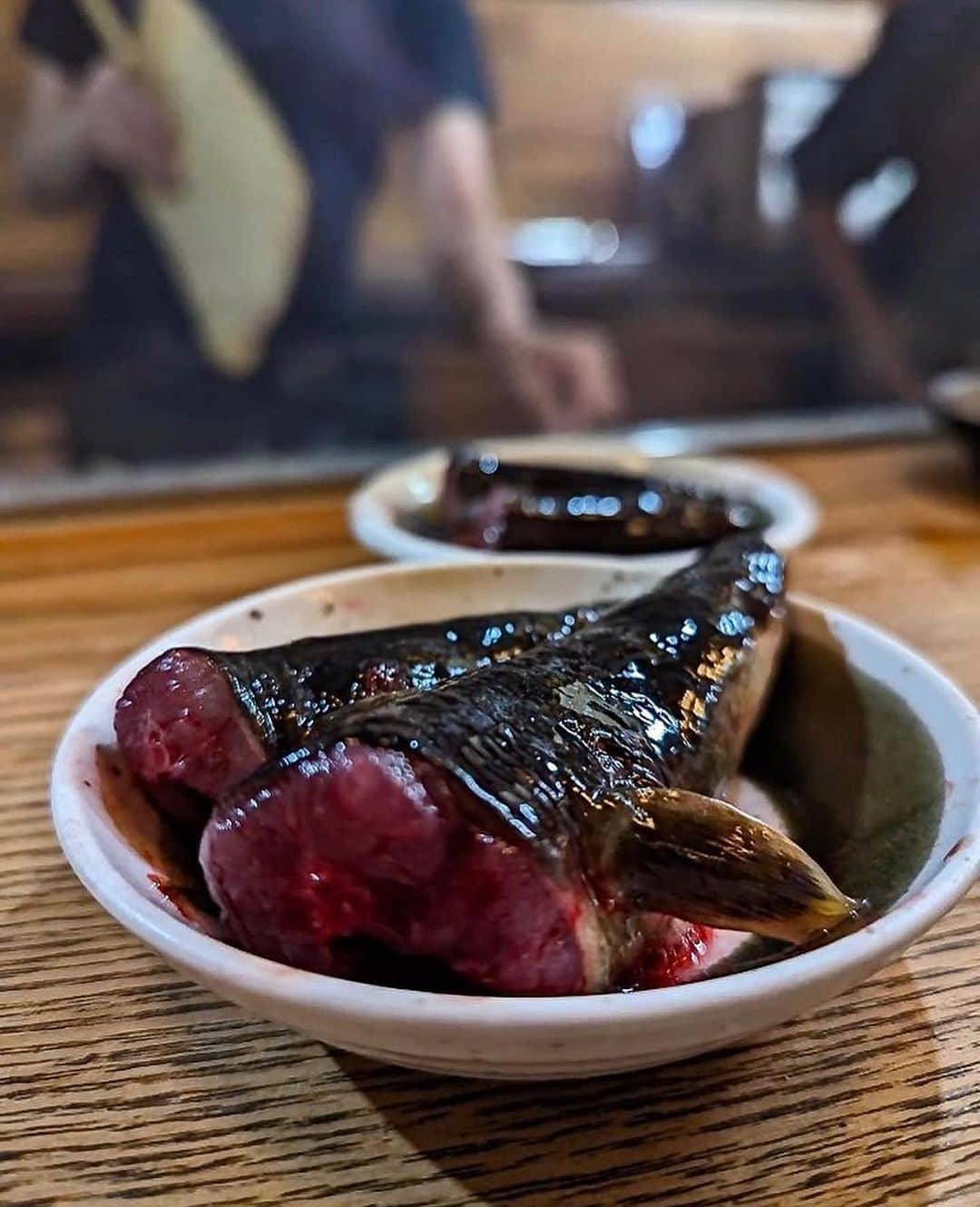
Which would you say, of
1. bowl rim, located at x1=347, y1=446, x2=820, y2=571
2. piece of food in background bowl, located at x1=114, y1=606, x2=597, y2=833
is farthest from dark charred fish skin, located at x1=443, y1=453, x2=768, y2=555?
piece of food in background bowl, located at x1=114, y1=606, x2=597, y2=833

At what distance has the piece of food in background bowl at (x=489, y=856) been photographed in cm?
50

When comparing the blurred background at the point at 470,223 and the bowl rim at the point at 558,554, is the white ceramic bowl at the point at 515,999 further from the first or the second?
the blurred background at the point at 470,223

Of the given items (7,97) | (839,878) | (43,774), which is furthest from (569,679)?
(7,97)

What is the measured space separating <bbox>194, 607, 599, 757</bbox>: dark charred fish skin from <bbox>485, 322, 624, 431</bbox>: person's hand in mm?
1313

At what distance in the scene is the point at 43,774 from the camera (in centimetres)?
87

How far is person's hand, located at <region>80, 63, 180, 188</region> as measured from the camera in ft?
5.82

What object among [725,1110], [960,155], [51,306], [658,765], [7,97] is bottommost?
[725,1110]

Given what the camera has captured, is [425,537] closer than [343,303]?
Yes

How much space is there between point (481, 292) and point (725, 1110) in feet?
5.83

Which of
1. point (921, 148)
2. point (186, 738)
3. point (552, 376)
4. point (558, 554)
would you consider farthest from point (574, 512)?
point (921, 148)

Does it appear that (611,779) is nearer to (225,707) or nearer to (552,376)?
(225,707)

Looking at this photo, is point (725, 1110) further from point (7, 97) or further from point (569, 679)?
point (7, 97)

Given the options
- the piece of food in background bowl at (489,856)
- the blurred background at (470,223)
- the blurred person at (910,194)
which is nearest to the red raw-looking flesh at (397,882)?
the piece of food in background bowl at (489,856)

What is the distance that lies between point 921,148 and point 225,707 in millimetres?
1955
